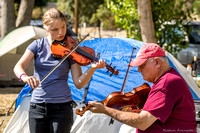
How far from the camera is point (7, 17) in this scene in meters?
7.91

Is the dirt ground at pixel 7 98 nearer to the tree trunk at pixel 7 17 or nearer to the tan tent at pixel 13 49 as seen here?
the tan tent at pixel 13 49

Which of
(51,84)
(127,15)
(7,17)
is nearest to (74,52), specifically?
(51,84)

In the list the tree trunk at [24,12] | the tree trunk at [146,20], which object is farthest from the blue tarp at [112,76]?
the tree trunk at [24,12]

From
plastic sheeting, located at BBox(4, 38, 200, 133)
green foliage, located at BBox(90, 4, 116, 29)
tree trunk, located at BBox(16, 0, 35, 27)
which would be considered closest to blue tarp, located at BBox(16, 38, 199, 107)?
plastic sheeting, located at BBox(4, 38, 200, 133)

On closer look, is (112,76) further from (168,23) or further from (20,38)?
(168,23)

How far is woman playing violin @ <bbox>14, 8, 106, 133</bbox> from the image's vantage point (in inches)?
85.3

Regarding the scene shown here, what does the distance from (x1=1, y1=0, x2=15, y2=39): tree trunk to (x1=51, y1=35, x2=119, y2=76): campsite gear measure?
597 cm

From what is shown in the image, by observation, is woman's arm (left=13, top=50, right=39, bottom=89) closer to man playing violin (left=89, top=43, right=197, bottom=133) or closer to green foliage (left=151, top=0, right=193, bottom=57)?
man playing violin (left=89, top=43, right=197, bottom=133)

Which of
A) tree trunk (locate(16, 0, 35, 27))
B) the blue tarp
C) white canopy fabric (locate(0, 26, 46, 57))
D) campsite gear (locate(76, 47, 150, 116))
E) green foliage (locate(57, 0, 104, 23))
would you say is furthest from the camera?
green foliage (locate(57, 0, 104, 23))

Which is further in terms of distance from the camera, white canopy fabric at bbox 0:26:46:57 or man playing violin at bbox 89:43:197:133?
white canopy fabric at bbox 0:26:46:57

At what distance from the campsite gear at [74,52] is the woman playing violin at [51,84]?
46 millimetres

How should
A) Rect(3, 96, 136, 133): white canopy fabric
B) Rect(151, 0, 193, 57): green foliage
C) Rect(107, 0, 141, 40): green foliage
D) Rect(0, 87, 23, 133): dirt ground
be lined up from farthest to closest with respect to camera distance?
Rect(151, 0, 193, 57): green foliage → Rect(107, 0, 141, 40): green foliage → Rect(0, 87, 23, 133): dirt ground → Rect(3, 96, 136, 133): white canopy fabric

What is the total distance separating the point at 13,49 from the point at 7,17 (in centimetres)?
182

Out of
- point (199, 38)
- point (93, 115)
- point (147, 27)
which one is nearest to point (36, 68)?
point (93, 115)
